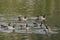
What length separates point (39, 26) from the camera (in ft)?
35.7

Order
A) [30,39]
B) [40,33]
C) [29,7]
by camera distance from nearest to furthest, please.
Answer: [30,39] → [40,33] → [29,7]

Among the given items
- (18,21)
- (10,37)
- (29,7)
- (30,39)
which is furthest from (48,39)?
(29,7)

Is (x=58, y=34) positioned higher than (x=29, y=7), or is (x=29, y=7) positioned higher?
(x=29, y=7)

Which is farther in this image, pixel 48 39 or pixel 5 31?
pixel 5 31

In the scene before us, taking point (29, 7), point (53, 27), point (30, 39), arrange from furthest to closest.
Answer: point (29, 7)
point (53, 27)
point (30, 39)

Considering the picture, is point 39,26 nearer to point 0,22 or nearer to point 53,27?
point 53,27

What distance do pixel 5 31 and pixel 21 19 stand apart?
141cm

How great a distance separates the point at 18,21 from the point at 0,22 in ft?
2.32

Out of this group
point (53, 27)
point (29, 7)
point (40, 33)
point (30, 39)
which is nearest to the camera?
point (30, 39)

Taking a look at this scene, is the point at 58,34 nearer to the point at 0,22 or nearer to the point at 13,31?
the point at 13,31

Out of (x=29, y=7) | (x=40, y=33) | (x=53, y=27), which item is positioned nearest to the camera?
(x=40, y=33)

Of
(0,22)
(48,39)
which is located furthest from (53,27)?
(0,22)

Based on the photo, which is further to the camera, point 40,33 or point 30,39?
point 40,33

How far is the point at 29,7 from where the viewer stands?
15930 mm
